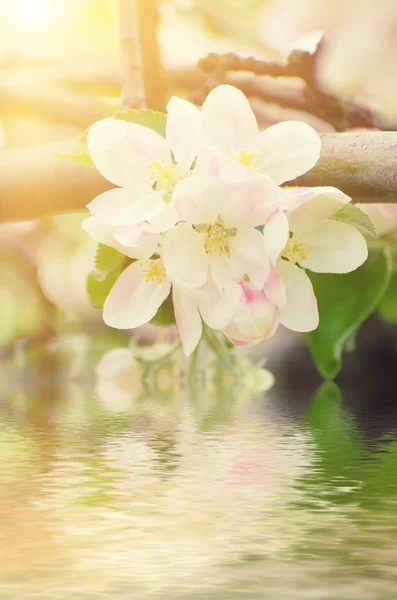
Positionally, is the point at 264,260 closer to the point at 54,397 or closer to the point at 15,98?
the point at 54,397

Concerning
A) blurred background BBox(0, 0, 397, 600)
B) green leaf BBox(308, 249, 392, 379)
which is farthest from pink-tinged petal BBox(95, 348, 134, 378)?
green leaf BBox(308, 249, 392, 379)

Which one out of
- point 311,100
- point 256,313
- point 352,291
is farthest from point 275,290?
point 311,100

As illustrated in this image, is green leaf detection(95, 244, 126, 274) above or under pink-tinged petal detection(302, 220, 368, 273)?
above

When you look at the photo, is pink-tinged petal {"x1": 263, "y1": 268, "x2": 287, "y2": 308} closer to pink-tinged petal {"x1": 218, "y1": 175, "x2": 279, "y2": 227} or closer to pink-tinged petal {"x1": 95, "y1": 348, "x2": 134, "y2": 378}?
pink-tinged petal {"x1": 218, "y1": 175, "x2": 279, "y2": 227}

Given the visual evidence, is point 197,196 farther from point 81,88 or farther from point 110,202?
point 81,88

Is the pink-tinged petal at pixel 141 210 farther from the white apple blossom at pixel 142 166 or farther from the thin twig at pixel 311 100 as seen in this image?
the thin twig at pixel 311 100

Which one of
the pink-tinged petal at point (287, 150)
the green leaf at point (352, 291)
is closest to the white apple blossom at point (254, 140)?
the pink-tinged petal at point (287, 150)
